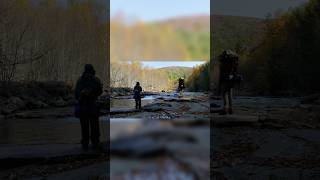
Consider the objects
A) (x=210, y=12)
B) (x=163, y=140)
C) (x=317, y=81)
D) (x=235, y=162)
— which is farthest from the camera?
(x=317, y=81)

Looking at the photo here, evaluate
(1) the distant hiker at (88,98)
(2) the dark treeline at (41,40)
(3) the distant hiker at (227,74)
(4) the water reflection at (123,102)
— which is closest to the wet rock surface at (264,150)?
(3) the distant hiker at (227,74)

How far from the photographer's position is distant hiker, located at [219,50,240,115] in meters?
9.02

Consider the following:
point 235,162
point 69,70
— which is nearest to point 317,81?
point 69,70

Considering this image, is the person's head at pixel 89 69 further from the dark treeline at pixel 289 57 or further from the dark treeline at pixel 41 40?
the dark treeline at pixel 289 57

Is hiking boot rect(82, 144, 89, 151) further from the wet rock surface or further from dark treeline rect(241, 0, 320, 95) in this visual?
dark treeline rect(241, 0, 320, 95)

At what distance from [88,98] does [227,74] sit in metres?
3.70

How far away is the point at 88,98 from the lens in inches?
264

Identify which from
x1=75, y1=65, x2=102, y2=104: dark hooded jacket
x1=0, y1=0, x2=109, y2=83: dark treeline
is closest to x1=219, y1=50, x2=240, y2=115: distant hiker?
x1=75, y1=65, x2=102, y2=104: dark hooded jacket

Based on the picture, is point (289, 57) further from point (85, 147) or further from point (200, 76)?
point (200, 76)

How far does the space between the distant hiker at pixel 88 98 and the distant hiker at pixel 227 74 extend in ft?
8.59

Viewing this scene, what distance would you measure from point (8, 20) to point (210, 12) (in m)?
40.2

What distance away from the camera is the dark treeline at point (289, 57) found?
125ft

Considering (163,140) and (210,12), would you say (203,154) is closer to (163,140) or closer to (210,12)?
(163,140)

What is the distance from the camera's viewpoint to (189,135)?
969 mm
